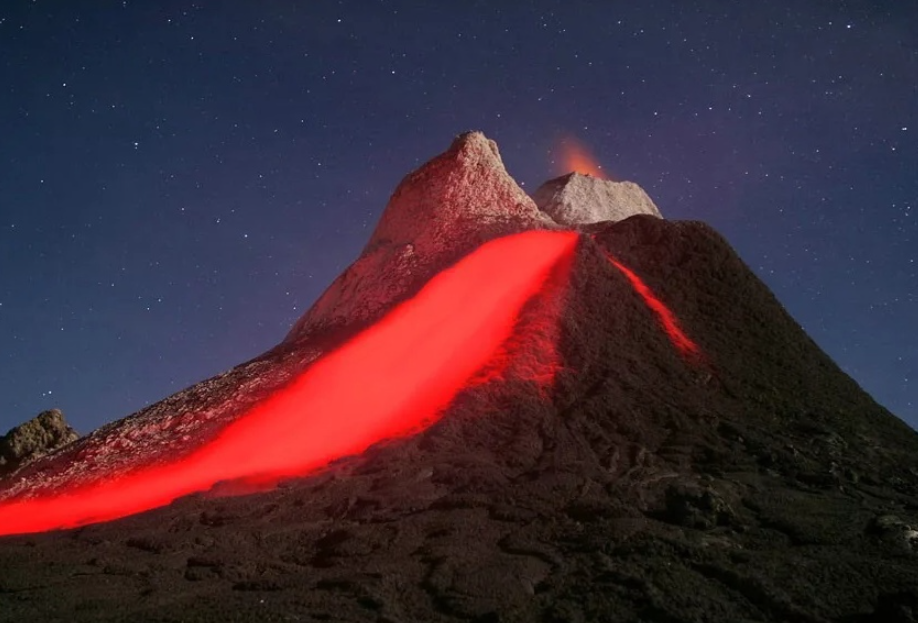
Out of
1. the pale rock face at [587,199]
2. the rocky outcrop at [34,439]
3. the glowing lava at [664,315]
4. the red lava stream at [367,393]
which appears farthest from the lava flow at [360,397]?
the pale rock face at [587,199]

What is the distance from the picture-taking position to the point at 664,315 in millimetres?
24625

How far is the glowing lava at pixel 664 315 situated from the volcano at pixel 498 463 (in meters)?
0.13

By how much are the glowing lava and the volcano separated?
13cm

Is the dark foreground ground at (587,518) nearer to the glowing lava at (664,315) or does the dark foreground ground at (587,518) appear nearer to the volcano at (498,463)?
the volcano at (498,463)

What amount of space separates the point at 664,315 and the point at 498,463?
970cm

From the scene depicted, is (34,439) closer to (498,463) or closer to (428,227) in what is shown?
(428,227)

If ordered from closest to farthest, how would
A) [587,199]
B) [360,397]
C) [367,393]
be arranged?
[360,397] → [367,393] → [587,199]

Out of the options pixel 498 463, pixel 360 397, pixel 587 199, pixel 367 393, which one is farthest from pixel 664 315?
pixel 587 199

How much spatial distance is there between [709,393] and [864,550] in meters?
8.23

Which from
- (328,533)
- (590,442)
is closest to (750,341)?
(590,442)

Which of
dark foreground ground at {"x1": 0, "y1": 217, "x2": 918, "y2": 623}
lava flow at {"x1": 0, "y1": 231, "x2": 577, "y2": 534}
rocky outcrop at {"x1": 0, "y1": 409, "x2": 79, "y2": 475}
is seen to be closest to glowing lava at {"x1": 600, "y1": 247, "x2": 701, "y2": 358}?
dark foreground ground at {"x1": 0, "y1": 217, "x2": 918, "y2": 623}

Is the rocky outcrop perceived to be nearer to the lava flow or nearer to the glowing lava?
the lava flow

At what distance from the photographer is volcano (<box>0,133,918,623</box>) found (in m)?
11.8

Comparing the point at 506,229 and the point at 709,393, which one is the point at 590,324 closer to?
the point at 709,393
